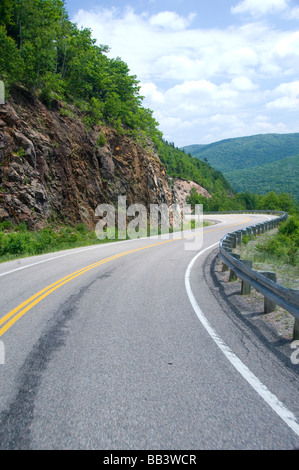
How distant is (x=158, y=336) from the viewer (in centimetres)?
517

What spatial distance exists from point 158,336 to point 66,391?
6.37 feet

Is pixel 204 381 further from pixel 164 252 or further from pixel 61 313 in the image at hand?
pixel 164 252

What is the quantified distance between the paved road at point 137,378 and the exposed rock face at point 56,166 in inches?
526

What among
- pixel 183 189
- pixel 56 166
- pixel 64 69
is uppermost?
pixel 64 69

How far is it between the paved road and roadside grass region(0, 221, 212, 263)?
8426mm

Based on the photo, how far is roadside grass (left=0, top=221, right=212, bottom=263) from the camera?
15445 millimetres

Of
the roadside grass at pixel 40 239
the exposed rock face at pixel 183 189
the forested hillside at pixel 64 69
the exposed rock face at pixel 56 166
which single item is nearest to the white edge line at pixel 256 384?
the roadside grass at pixel 40 239

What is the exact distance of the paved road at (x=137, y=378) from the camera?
2.85 meters

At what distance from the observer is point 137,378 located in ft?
12.5

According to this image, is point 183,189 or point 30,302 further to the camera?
point 183,189

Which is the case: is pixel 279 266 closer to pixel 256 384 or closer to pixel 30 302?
pixel 30 302

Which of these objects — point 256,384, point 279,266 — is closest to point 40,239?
point 279,266

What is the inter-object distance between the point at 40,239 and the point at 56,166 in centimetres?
779

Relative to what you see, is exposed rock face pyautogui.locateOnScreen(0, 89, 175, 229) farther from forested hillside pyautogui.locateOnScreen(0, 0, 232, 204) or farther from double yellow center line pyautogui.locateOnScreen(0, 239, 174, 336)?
double yellow center line pyautogui.locateOnScreen(0, 239, 174, 336)
